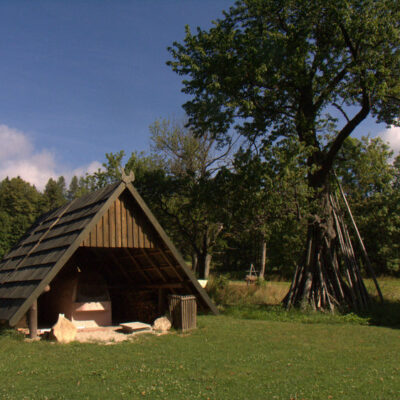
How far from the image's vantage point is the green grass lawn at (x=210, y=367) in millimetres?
6539

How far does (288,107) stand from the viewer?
1869cm

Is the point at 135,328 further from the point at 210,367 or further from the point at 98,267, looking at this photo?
the point at 210,367

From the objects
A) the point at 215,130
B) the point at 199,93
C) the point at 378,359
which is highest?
the point at 199,93

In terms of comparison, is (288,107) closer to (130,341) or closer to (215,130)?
(215,130)

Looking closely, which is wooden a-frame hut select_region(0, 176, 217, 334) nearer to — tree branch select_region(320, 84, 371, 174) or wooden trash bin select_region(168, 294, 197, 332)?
wooden trash bin select_region(168, 294, 197, 332)

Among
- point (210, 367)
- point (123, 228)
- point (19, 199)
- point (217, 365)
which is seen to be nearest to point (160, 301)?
point (123, 228)

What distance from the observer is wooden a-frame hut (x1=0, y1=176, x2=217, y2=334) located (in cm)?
1045

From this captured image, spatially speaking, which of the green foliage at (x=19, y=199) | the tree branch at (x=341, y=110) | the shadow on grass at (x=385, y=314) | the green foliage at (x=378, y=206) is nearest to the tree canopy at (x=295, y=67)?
the tree branch at (x=341, y=110)

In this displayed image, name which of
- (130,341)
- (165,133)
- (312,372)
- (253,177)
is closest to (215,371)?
(312,372)

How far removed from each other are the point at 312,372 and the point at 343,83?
14.2 meters

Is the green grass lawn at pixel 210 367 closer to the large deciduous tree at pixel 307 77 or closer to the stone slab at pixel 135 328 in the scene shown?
the stone slab at pixel 135 328

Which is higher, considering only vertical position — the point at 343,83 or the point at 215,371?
the point at 343,83

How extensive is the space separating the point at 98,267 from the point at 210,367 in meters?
8.24

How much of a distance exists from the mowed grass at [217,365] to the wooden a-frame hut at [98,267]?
1395 millimetres
